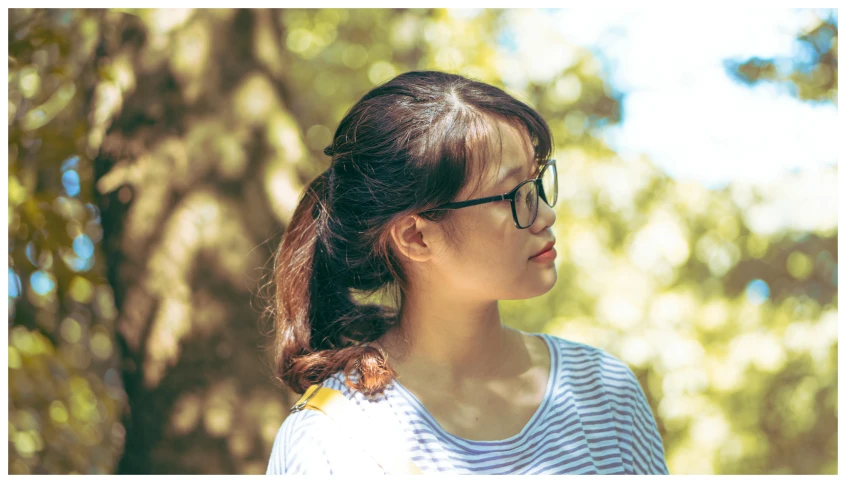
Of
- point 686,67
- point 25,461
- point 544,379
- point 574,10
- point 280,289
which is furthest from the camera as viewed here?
point 574,10

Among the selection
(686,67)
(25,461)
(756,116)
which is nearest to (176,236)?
(25,461)

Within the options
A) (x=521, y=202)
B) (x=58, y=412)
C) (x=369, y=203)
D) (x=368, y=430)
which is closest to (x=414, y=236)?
(x=369, y=203)

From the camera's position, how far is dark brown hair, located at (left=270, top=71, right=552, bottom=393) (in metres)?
1.30

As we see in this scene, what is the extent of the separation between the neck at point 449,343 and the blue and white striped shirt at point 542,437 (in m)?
0.08

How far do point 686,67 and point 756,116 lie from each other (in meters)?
0.47

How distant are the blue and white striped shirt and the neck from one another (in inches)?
3.1

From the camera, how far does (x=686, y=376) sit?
418cm

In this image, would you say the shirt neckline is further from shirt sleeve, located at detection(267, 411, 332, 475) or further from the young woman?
shirt sleeve, located at detection(267, 411, 332, 475)

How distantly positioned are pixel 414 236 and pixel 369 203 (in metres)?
0.10

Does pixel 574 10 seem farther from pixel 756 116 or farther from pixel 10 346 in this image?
pixel 10 346

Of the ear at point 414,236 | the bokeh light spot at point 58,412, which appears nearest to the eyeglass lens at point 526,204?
the ear at point 414,236

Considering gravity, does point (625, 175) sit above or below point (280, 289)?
below

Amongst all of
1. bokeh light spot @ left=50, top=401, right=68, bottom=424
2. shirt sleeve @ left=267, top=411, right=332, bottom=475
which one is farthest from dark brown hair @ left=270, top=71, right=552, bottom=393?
bokeh light spot @ left=50, top=401, right=68, bottom=424

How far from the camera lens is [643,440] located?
1397 mm
